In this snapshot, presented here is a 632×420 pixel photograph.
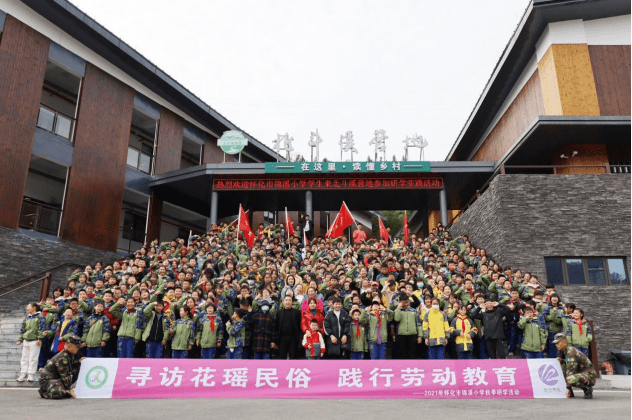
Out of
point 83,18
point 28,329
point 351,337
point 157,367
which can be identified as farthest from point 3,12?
point 351,337

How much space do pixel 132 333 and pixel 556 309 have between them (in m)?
8.70

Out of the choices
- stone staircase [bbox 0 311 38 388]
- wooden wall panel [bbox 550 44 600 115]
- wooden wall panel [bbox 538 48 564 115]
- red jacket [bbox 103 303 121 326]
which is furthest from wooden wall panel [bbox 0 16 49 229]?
wooden wall panel [bbox 550 44 600 115]

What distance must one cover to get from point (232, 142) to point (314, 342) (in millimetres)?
17878

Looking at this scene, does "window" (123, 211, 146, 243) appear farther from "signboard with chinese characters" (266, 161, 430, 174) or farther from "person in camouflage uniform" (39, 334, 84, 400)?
"person in camouflage uniform" (39, 334, 84, 400)

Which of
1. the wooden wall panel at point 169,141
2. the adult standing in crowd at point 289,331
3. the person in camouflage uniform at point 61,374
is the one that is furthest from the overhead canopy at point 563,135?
the wooden wall panel at point 169,141

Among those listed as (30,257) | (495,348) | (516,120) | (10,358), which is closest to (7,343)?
A: (10,358)

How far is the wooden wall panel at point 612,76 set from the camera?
1712 centimetres

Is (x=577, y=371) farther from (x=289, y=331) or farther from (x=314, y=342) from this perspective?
(x=289, y=331)

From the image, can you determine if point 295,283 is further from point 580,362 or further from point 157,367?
point 580,362

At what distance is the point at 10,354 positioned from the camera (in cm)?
1076

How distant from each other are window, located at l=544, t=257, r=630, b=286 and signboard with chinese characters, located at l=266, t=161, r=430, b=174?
7.50m

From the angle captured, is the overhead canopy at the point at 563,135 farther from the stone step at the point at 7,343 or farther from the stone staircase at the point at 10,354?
the stone step at the point at 7,343

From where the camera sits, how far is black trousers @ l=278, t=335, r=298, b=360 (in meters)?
9.27

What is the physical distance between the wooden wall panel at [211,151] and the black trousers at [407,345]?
19.3 metres
